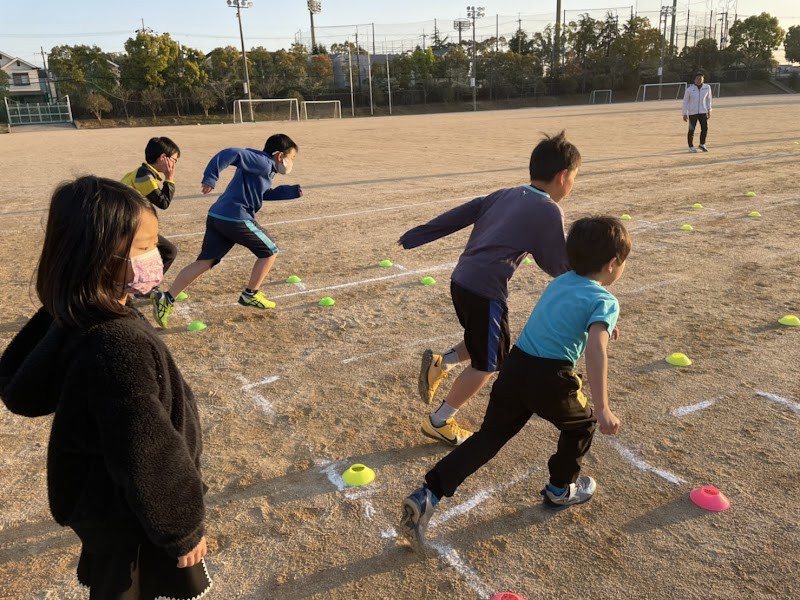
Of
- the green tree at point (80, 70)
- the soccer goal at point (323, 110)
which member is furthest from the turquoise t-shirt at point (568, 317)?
the green tree at point (80, 70)

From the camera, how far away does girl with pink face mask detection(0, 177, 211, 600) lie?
61.1 inches

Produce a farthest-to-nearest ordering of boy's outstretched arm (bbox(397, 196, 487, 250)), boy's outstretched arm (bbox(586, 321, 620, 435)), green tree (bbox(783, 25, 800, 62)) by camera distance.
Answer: green tree (bbox(783, 25, 800, 62)) → boy's outstretched arm (bbox(397, 196, 487, 250)) → boy's outstretched arm (bbox(586, 321, 620, 435))

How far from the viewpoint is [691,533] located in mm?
2795

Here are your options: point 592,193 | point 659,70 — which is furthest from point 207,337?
point 659,70

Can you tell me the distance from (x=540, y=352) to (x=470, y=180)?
10.9m

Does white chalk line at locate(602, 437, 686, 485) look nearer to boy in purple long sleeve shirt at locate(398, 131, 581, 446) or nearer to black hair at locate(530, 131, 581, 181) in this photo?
boy in purple long sleeve shirt at locate(398, 131, 581, 446)

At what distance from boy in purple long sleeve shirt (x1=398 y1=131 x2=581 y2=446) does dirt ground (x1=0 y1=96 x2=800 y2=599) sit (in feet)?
1.73

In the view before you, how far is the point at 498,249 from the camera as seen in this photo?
10.5 feet

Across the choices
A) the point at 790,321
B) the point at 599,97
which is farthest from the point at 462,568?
the point at 599,97

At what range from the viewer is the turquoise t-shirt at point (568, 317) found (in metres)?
2.47

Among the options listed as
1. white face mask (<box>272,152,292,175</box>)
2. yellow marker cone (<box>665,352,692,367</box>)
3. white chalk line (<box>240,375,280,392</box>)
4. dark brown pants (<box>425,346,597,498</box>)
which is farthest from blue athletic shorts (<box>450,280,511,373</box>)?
white face mask (<box>272,152,292,175</box>)

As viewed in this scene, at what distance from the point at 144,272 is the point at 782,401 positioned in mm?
3859

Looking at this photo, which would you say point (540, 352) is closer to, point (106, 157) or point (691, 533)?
point (691, 533)

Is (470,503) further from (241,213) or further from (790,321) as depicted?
(790,321)
